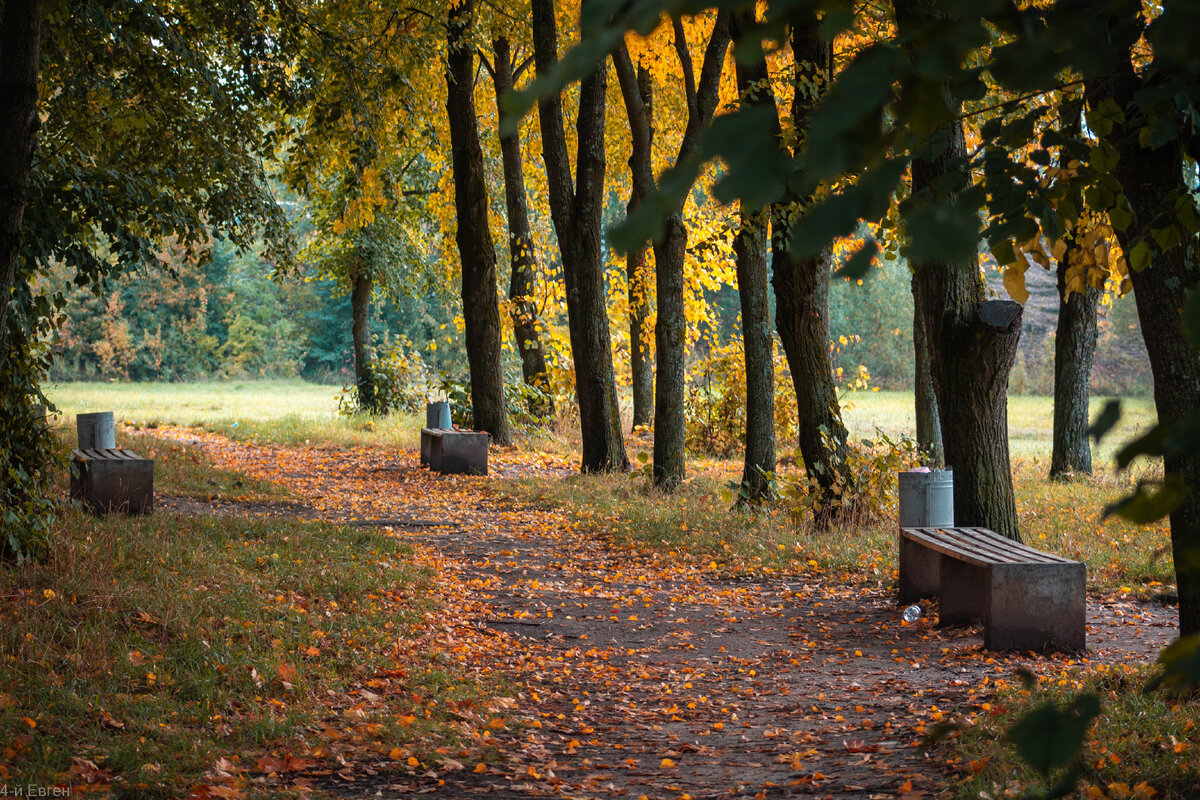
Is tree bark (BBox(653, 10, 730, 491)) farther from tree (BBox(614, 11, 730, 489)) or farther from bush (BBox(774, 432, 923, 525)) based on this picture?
bush (BBox(774, 432, 923, 525))

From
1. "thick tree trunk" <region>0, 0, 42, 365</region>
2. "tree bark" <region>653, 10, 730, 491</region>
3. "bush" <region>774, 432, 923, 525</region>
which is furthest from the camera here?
"tree bark" <region>653, 10, 730, 491</region>

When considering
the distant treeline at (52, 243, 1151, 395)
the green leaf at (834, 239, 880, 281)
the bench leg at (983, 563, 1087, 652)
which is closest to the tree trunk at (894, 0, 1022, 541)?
the bench leg at (983, 563, 1087, 652)

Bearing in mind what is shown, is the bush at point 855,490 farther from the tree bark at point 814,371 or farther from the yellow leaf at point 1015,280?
the yellow leaf at point 1015,280

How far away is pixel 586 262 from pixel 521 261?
16.0 feet

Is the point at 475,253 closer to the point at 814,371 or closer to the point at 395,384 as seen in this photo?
the point at 814,371

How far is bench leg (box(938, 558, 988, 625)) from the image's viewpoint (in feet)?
20.5

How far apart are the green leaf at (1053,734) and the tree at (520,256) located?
16.6 meters

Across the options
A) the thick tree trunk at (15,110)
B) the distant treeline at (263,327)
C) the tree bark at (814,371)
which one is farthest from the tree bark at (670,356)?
the distant treeline at (263,327)

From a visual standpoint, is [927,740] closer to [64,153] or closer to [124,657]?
[124,657]

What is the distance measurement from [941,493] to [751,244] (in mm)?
4049

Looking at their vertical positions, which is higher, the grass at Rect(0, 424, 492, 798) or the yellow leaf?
the yellow leaf

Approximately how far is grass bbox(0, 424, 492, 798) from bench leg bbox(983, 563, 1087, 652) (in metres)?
2.91

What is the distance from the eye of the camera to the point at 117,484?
8.97 metres

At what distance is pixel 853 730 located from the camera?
4449 mm
